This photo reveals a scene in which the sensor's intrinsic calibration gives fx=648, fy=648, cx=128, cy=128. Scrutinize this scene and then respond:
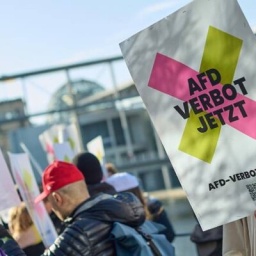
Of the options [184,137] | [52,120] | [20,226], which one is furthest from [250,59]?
[52,120]

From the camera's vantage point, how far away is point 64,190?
296 centimetres

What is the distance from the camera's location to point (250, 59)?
6.25ft

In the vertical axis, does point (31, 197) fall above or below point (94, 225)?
above

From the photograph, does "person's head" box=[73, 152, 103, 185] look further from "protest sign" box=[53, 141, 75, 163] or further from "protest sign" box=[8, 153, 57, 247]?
"protest sign" box=[53, 141, 75, 163]

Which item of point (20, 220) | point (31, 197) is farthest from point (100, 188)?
point (20, 220)

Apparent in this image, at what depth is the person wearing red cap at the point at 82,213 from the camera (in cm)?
271

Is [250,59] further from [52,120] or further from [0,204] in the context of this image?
[52,120]

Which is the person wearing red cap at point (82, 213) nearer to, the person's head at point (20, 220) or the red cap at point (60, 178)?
the red cap at point (60, 178)

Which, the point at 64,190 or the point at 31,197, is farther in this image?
the point at 31,197

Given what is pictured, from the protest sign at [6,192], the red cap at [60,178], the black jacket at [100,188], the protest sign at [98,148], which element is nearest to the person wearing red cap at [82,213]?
the red cap at [60,178]

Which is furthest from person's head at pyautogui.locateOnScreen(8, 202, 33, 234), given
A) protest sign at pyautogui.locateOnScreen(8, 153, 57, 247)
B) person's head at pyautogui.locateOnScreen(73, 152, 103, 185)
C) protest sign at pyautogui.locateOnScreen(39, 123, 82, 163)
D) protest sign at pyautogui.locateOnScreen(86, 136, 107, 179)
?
protest sign at pyautogui.locateOnScreen(39, 123, 82, 163)

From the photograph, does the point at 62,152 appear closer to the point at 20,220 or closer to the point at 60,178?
the point at 20,220

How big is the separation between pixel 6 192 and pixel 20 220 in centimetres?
102

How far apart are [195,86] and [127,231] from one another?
3.36 ft
